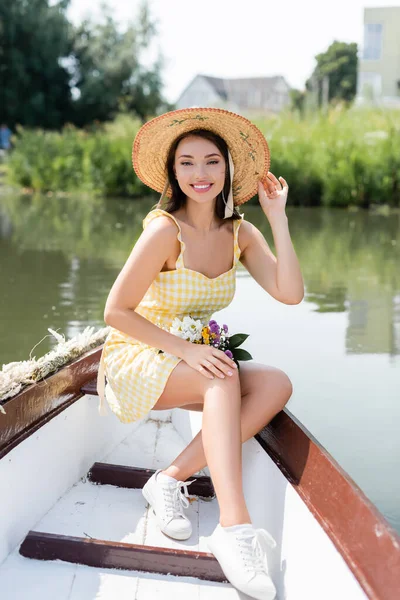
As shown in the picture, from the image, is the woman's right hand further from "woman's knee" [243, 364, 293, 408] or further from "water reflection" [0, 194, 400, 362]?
"water reflection" [0, 194, 400, 362]

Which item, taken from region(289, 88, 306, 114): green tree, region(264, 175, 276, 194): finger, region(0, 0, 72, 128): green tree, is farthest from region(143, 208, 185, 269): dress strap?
region(0, 0, 72, 128): green tree

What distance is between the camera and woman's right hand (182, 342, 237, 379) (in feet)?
5.66

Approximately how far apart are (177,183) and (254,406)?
0.67m

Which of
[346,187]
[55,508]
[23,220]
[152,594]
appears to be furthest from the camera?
[346,187]

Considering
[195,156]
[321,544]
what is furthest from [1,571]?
[195,156]

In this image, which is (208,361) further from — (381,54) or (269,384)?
(381,54)

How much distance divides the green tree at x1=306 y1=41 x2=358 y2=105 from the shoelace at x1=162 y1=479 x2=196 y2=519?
5038cm

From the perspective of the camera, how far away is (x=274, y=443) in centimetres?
174

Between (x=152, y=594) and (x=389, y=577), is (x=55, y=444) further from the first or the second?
(x=389, y=577)

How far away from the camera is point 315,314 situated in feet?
17.3

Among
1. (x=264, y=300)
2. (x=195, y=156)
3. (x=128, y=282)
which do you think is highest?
(x=195, y=156)

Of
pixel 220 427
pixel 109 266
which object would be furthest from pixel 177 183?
pixel 109 266

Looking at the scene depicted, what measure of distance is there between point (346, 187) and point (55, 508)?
10.9 meters

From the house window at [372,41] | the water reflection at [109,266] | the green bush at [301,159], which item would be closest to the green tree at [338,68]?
the house window at [372,41]
